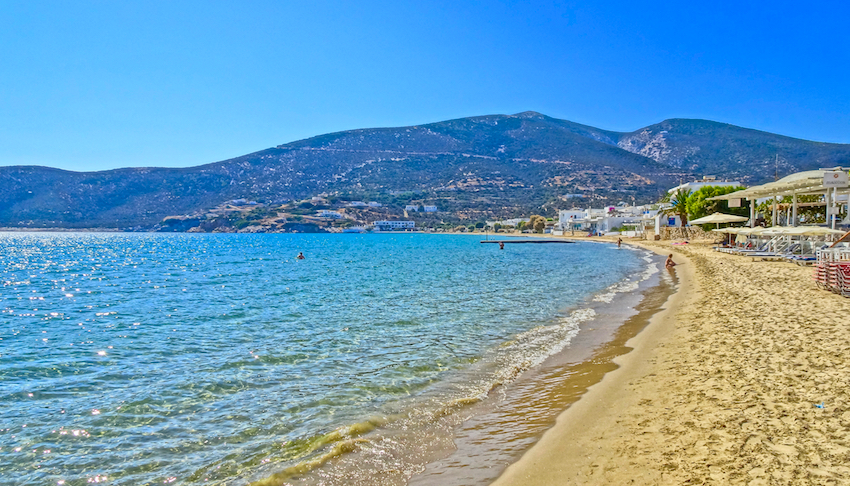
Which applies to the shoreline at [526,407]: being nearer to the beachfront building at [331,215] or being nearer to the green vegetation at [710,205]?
the green vegetation at [710,205]

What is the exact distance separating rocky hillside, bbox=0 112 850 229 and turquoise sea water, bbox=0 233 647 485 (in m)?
115

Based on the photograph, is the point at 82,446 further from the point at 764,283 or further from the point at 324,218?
the point at 324,218

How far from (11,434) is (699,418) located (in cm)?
803

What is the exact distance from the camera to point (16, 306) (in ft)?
56.6

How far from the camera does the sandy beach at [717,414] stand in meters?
4.01

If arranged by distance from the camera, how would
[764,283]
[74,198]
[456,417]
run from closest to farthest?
[456,417] < [764,283] < [74,198]

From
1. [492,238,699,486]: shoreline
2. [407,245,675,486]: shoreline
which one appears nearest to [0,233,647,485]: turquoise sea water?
[407,245,675,486]: shoreline

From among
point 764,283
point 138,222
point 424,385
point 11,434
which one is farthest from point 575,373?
point 138,222

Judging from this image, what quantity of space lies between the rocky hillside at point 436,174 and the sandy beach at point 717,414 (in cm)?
11942

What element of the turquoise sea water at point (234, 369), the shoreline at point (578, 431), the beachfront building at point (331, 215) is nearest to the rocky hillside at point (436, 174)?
the beachfront building at point (331, 215)

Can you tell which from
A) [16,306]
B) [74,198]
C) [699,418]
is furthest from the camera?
[74,198]

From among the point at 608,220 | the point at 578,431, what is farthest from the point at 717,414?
the point at 608,220

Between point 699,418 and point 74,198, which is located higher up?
point 74,198

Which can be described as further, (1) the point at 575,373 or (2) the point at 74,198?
(2) the point at 74,198
